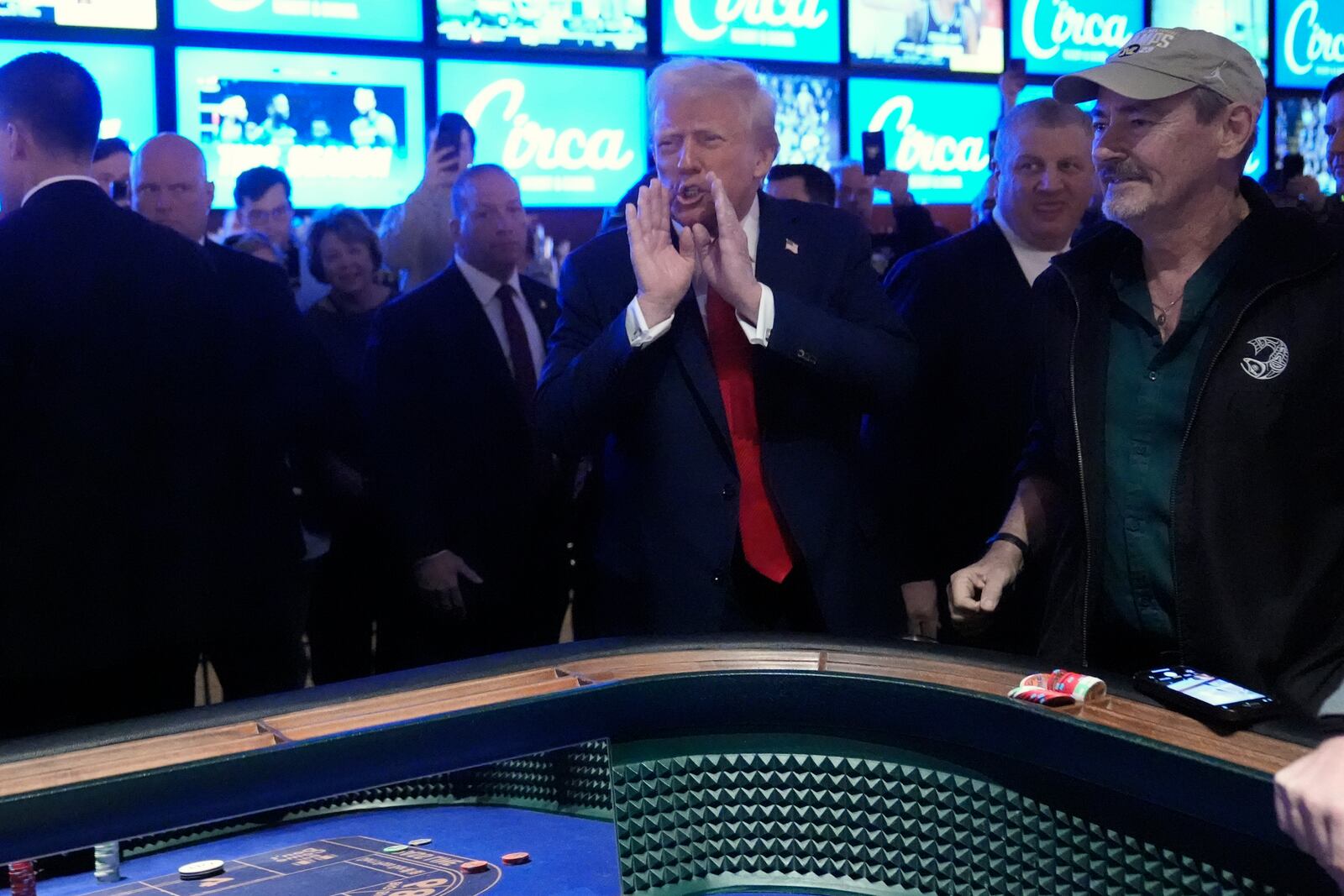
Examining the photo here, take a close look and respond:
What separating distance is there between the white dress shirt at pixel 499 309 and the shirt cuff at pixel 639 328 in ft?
4.09

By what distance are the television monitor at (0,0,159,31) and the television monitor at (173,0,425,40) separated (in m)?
0.13

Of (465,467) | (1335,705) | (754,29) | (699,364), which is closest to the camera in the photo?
(1335,705)

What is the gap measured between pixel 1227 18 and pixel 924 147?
220 cm

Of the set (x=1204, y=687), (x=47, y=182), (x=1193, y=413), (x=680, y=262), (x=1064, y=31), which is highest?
(x=1064, y=31)

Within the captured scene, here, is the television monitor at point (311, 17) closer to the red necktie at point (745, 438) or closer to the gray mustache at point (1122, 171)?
the red necktie at point (745, 438)

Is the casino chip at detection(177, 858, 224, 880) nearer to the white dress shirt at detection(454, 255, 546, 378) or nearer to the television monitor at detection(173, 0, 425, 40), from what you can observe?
the white dress shirt at detection(454, 255, 546, 378)

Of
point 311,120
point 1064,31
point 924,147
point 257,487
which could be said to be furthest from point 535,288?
point 1064,31

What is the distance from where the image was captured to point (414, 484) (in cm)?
330

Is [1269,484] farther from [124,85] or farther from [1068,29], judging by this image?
[1068,29]

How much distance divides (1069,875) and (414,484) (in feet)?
7.01

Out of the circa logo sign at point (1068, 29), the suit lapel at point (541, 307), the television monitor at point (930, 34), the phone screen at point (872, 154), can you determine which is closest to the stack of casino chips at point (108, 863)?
the suit lapel at point (541, 307)

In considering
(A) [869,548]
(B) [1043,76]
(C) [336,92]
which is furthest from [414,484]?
(B) [1043,76]

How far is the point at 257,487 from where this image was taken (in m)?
3.01

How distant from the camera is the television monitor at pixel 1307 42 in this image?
816cm
